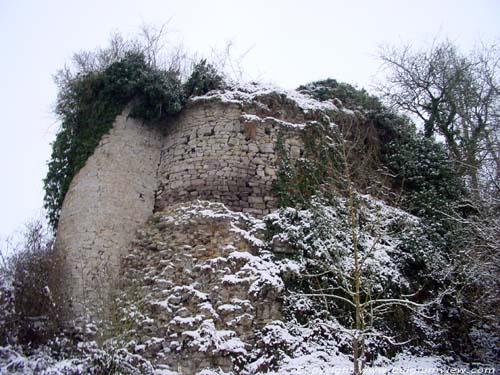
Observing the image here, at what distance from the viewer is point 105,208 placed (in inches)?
357

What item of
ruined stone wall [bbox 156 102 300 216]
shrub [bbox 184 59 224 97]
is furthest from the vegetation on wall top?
ruined stone wall [bbox 156 102 300 216]

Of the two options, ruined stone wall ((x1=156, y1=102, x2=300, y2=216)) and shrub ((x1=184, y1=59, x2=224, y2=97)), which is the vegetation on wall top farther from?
ruined stone wall ((x1=156, y1=102, x2=300, y2=216))

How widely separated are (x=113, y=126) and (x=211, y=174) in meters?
2.28

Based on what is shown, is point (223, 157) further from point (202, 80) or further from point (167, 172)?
point (202, 80)

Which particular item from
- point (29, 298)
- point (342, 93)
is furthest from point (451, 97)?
point (29, 298)

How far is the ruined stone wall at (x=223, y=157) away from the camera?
9258 mm

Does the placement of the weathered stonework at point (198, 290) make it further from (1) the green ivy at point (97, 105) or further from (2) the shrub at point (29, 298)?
(1) the green ivy at point (97, 105)

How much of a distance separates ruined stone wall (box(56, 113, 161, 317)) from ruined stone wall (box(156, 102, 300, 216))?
39cm

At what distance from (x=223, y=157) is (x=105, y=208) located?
2382 mm

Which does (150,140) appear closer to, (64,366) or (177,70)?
(177,70)

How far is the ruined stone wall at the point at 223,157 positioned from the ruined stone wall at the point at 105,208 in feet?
1.28

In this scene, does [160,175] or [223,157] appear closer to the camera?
[223,157]

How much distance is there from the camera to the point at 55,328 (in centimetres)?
736

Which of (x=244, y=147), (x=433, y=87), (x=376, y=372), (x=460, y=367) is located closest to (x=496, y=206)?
(x=460, y=367)
